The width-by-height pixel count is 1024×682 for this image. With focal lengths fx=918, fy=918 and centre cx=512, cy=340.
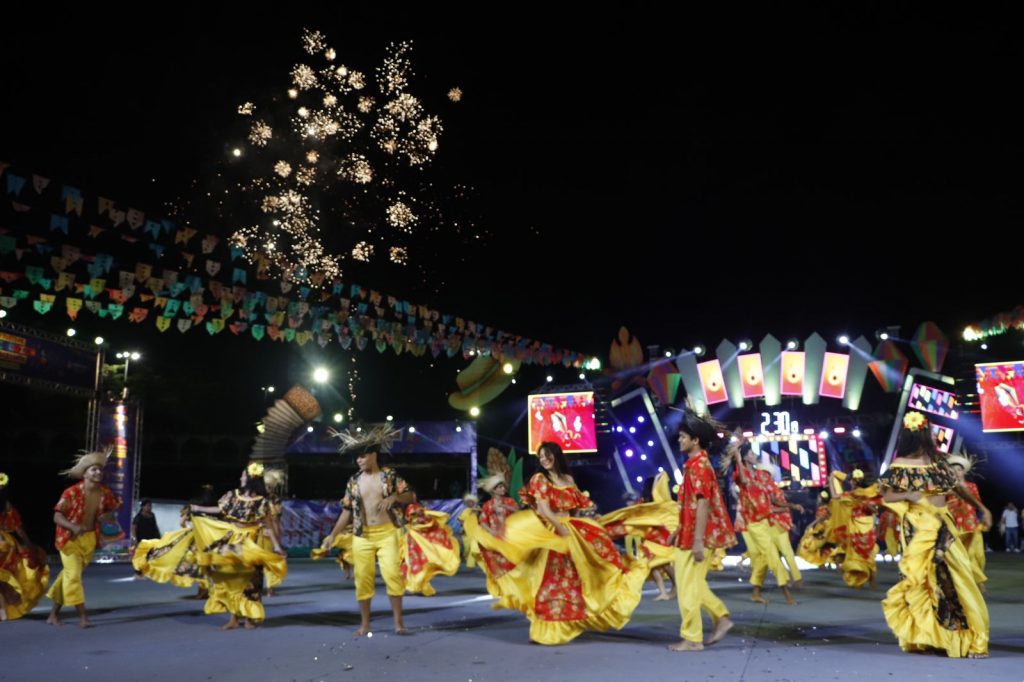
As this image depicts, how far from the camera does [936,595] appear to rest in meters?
6.03

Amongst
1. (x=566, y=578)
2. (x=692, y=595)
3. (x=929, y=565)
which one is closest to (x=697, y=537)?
(x=692, y=595)

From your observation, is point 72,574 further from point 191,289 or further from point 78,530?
point 191,289

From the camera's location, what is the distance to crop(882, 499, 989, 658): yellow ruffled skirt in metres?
5.88

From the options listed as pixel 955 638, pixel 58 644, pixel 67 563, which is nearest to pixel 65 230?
pixel 67 563

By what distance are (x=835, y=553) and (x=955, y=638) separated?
21.0ft

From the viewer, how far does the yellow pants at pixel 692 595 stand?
254 inches

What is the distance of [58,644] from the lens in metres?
7.51

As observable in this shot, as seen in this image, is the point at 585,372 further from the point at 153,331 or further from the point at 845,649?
the point at 845,649

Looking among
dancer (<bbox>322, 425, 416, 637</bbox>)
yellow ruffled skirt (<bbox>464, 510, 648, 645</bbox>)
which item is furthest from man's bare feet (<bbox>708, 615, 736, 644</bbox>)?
dancer (<bbox>322, 425, 416, 637</bbox>)

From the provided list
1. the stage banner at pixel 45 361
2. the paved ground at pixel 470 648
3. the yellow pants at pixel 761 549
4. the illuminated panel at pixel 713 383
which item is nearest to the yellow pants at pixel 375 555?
the paved ground at pixel 470 648

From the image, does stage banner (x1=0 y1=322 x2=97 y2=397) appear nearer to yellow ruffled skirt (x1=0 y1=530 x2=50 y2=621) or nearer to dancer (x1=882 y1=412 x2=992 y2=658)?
yellow ruffled skirt (x1=0 y1=530 x2=50 y2=621)

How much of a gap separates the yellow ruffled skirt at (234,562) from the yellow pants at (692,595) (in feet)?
13.1

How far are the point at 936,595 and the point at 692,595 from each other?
5.19 feet

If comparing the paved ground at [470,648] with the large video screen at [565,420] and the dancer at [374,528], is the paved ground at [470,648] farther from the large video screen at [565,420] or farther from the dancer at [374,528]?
the large video screen at [565,420]
